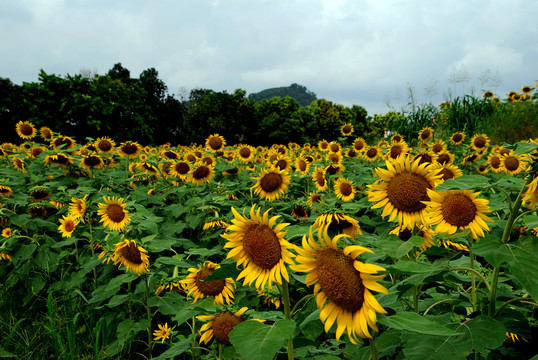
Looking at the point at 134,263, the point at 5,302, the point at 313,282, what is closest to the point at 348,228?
the point at 313,282

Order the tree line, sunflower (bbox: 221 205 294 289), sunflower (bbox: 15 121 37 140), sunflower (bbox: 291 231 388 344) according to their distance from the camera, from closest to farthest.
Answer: sunflower (bbox: 291 231 388 344) < sunflower (bbox: 221 205 294 289) < sunflower (bbox: 15 121 37 140) < the tree line

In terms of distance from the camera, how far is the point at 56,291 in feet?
11.7

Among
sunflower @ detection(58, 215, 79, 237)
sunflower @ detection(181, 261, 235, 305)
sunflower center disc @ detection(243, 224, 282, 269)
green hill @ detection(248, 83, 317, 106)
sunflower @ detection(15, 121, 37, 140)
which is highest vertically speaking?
green hill @ detection(248, 83, 317, 106)

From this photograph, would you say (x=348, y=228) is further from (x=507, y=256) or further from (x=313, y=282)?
(x=507, y=256)

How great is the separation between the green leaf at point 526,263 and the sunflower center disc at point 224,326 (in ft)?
3.76

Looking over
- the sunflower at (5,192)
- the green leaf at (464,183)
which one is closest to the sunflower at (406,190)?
the green leaf at (464,183)

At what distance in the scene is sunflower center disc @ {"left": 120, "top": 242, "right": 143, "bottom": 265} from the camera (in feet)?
7.50

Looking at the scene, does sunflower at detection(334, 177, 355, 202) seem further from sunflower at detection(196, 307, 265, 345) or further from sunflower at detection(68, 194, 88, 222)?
sunflower at detection(68, 194, 88, 222)

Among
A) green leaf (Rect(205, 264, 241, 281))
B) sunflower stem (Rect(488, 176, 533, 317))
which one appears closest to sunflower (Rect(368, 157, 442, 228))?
sunflower stem (Rect(488, 176, 533, 317))

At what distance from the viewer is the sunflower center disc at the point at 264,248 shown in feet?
4.33

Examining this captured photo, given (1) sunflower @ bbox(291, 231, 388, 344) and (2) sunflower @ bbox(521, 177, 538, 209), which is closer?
(1) sunflower @ bbox(291, 231, 388, 344)

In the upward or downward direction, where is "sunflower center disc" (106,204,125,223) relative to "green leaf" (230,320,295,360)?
upward

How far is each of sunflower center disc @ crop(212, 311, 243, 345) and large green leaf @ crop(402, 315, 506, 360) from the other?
0.78m

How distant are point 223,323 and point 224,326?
15mm
